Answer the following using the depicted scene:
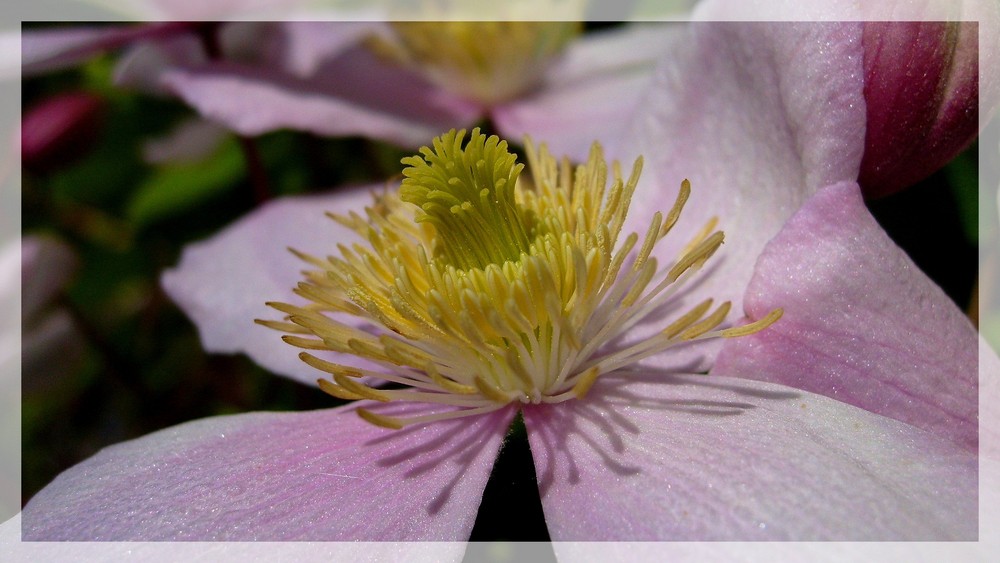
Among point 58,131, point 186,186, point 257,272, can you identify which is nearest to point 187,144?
point 186,186

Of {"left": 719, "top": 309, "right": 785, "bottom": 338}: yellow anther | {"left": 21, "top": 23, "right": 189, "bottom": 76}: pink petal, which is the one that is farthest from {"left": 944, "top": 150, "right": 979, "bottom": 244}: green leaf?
{"left": 21, "top": 23, "right": 189, "bottom": 76}: pink petal

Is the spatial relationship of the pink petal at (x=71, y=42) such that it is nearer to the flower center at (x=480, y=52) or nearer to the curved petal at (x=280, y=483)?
the flower center at (x=480, y=52)

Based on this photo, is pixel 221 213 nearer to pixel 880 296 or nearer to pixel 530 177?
pixel 530 177

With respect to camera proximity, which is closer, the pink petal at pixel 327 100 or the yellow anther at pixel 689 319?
the yellow anther at pixel 689 319

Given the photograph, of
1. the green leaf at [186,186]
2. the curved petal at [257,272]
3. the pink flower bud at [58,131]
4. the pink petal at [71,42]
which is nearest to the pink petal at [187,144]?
the green leaf at [186,186]

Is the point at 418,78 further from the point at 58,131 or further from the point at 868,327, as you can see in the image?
the point at 868,327

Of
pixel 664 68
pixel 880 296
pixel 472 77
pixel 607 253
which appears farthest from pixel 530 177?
pixel 880 296
